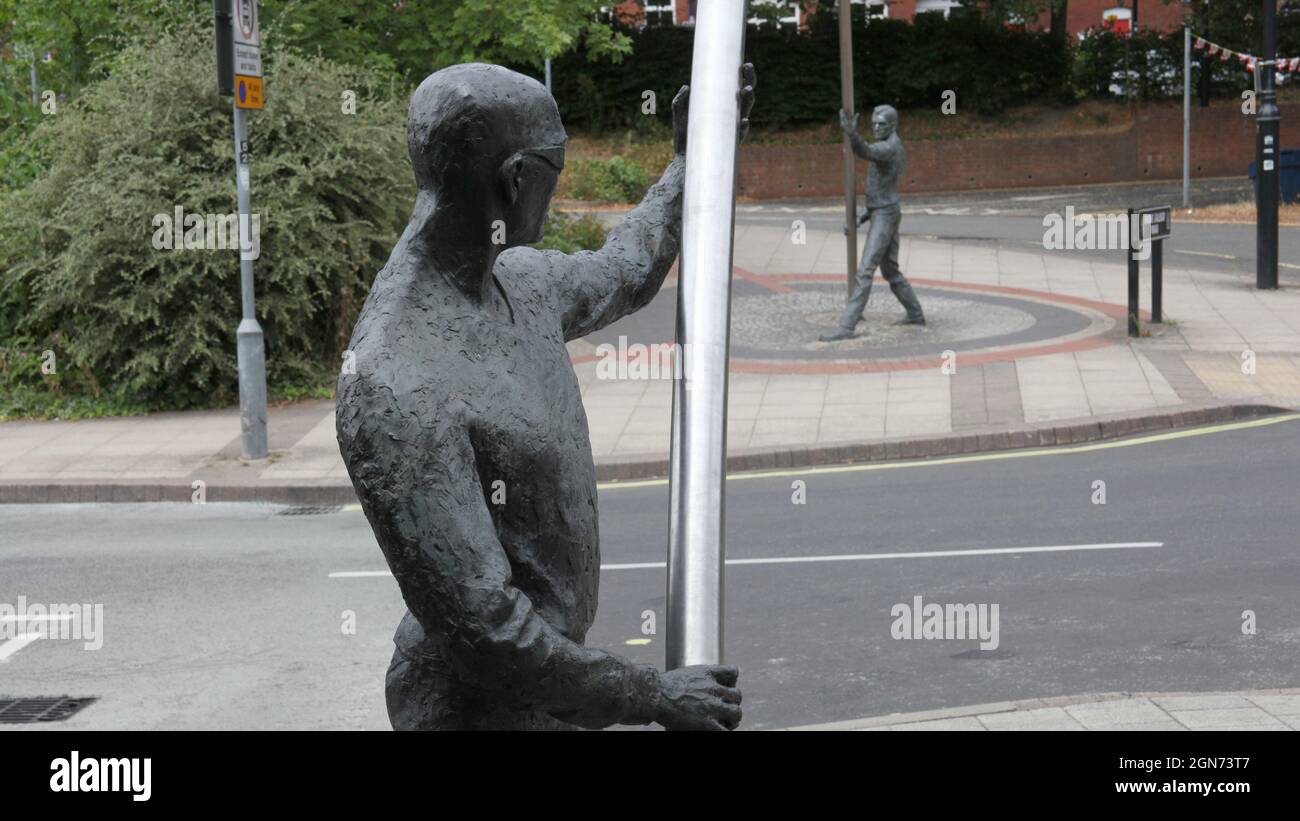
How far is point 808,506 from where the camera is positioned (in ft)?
38.8

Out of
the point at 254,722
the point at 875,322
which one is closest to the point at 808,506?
the point at 254,722

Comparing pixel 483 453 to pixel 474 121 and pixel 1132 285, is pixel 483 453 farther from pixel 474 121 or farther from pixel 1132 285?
pixel 1132 285

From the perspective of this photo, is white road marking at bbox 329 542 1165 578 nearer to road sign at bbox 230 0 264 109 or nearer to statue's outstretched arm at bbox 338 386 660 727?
road sign at bbox 230 0 264 109

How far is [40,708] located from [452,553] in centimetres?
673

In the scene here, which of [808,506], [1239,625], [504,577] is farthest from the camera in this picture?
[808,506]

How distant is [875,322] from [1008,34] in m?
30.7

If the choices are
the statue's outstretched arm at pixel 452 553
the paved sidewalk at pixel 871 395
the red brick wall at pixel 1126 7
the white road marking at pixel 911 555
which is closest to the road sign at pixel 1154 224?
the paved sidewalk at pixel 871 395

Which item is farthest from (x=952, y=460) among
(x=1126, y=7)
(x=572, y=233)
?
(x=1126, y=7)

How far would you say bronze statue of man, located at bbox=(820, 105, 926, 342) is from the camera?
58.9ft

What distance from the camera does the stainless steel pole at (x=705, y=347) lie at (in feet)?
5.73

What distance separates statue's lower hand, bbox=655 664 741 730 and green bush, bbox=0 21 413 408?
14.5 meters

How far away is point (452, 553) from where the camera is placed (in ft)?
5.97

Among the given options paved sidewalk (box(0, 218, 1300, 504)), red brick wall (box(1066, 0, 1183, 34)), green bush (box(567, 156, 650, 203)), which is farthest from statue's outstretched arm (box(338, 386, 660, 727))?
red brick wall (box(1066, 0, 1183, 34))
